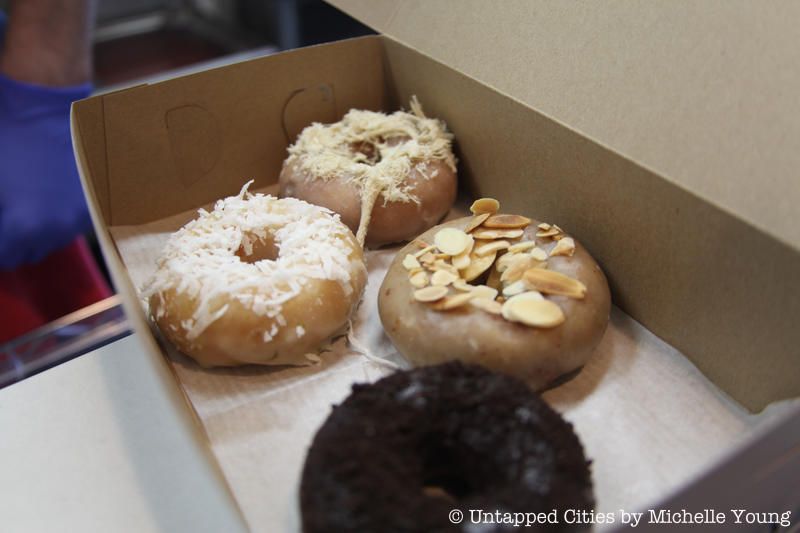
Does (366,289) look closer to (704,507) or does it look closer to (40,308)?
(704,507)

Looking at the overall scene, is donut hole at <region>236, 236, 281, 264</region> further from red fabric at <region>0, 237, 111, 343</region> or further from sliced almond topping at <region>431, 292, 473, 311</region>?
red fabric at <region>0, 237, 111, 343</region>

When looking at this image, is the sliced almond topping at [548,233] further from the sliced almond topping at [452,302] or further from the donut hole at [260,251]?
the donut hole at [260,251]

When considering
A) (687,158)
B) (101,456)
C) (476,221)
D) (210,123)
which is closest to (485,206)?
(476,221)

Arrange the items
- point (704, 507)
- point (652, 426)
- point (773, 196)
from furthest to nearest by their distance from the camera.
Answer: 1. point (652, 426)
2. point (773, 196)
3. point (704, 507)

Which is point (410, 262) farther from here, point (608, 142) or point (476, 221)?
point (608, 142)

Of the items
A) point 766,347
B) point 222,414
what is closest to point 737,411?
point 766,347

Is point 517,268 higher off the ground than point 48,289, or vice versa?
point 517,268
